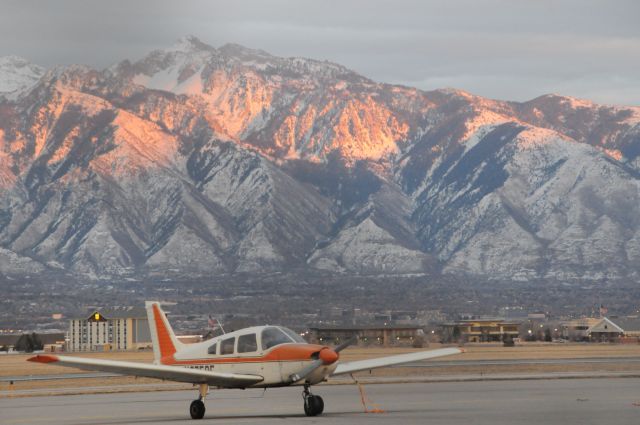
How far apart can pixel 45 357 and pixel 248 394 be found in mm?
32172

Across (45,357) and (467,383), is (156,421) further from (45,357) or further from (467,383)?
(467,383)

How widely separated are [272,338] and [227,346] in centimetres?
256

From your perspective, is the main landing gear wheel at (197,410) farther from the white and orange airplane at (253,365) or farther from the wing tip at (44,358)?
the wing tip at (44,358)

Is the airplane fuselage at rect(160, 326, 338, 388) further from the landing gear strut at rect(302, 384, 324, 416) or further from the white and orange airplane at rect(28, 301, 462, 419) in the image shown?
the landing gear strut at rect(302, 384, 324, 416)

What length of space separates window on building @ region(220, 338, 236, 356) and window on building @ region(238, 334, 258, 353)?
447mm

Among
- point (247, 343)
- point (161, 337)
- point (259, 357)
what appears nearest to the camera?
point (259, 357)

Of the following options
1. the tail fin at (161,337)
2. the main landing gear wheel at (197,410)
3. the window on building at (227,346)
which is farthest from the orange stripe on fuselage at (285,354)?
the tail fin at (161,337)

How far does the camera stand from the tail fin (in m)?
72.4

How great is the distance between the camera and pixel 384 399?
80125mm

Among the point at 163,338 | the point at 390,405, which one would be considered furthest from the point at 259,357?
the point at 390,405

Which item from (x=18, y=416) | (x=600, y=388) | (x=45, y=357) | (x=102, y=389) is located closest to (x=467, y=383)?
(x=600, y=388)

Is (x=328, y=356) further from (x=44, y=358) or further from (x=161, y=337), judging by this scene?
(x=44, y=358)

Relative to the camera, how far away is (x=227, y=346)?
6856cm

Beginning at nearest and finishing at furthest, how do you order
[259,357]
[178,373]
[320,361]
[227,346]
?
[320,361]
[178,373]
[259,357]
[227,346]
